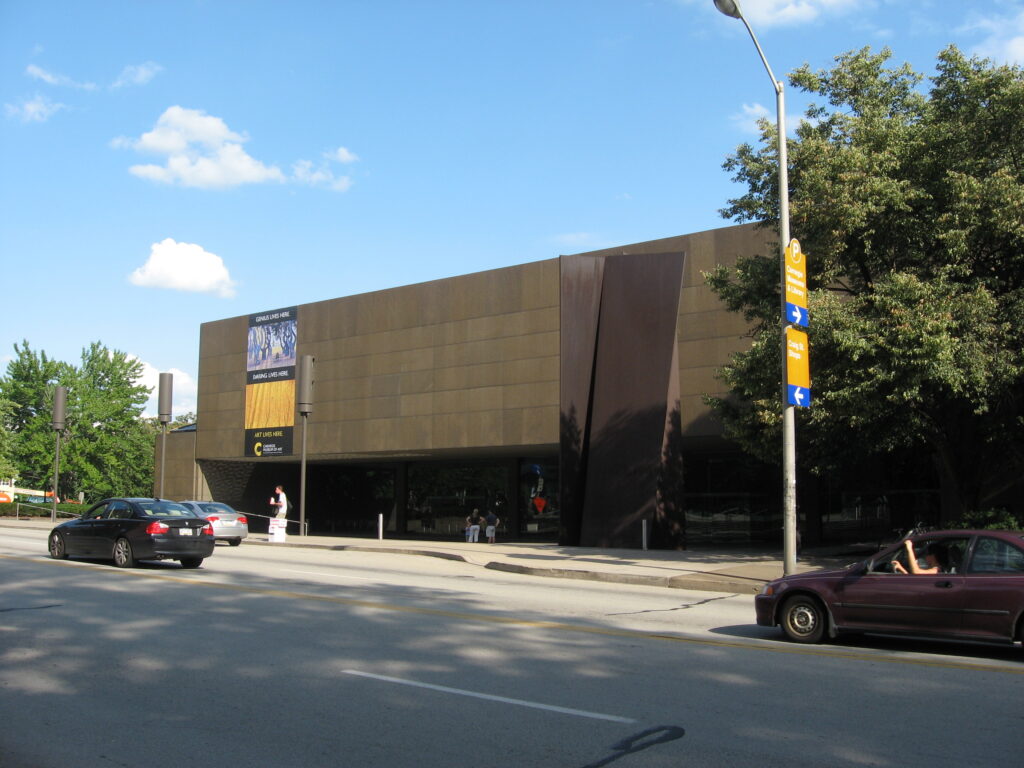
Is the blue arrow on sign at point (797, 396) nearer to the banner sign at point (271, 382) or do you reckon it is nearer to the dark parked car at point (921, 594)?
the dark parked car at point (921, 594)

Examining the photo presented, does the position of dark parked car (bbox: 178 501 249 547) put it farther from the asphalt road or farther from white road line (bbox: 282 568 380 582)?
the asphalt road

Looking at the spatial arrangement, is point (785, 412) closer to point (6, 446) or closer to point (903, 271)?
point (903, 271)

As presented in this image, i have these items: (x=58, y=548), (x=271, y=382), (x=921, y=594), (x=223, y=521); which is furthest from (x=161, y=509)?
(x=271, y=382)

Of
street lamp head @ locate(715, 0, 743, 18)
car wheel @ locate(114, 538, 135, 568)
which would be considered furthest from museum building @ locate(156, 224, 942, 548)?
car wheel @ locate(114, 538, 135, 568)

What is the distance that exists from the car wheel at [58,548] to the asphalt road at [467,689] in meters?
6.88

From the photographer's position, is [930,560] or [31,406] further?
[31,406]

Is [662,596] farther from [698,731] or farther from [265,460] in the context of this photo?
[265,460]

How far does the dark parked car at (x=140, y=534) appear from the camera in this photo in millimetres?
18312

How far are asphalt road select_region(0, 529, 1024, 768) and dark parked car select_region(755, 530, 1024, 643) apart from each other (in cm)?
34

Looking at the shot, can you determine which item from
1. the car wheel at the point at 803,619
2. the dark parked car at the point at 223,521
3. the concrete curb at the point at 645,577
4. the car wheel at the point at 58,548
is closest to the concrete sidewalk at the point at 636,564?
the concrete curb at the point at 645,577

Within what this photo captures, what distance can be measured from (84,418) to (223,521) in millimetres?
47182

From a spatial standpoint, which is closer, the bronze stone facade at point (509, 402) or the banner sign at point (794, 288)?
the banner sign at point (794, 288)

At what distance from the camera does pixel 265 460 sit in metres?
46.1

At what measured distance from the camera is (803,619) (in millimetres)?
10305
